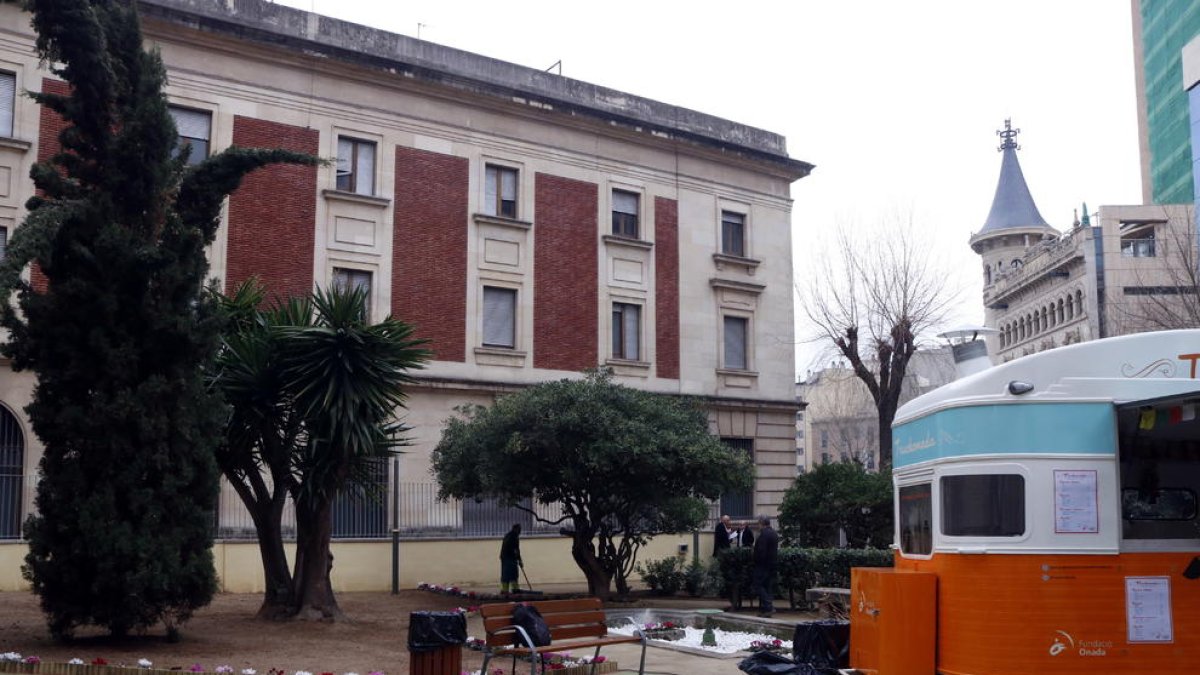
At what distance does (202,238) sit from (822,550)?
41.7 feet

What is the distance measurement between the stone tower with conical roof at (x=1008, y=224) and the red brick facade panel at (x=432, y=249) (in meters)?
79.3

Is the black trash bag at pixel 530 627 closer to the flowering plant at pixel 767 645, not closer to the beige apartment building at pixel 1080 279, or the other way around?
the flowering plant at pixel 767 645

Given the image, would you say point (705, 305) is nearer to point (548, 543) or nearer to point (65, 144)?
point (548, 543)

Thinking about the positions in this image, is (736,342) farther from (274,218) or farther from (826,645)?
(826,645)

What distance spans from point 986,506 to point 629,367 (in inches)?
907

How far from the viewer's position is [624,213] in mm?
32750

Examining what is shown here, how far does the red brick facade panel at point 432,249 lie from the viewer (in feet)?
92.9

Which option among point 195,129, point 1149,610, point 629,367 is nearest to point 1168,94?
point 629,367

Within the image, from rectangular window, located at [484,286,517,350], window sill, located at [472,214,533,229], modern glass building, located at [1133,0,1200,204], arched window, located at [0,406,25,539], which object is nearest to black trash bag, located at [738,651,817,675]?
arched window, located at [0,406,25,539]

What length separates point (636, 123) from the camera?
32.6 metres

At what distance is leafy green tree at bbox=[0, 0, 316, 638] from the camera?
43.0 feet

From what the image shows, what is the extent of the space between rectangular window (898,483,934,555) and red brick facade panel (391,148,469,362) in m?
19.0

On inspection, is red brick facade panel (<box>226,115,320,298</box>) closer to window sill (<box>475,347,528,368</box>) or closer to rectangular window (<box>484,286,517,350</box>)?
window sill (<box>475,347,528,368</box>)

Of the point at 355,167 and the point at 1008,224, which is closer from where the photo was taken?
the point at 355,167
